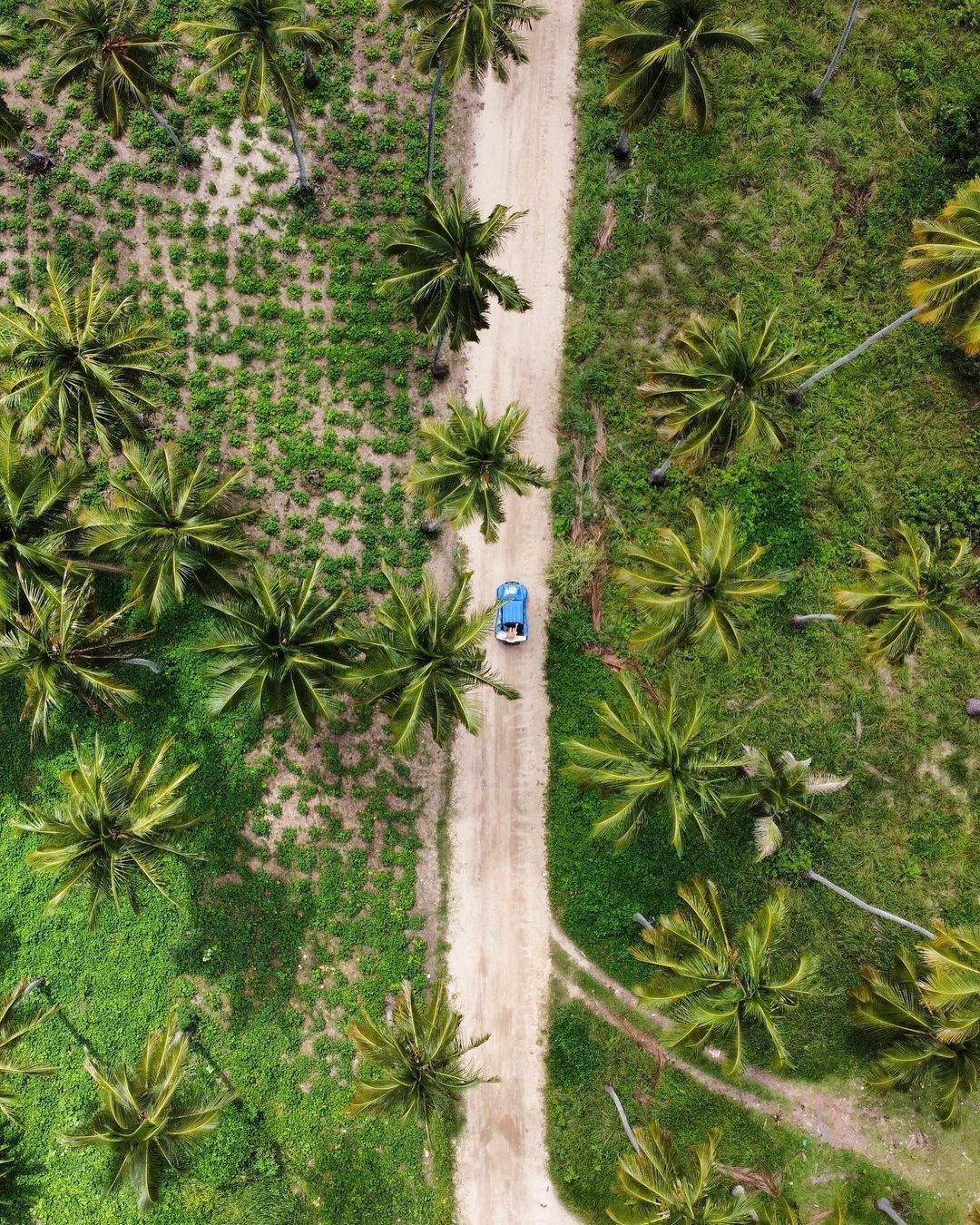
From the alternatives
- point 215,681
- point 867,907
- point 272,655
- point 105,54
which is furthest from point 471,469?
point 867,907

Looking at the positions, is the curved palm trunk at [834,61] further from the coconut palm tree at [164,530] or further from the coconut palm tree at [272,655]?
the coconut palm tree at [272,655]

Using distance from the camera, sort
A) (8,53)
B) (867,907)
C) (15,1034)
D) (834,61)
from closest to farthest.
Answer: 1. (8,53)
2. (15,1034)
3. (867,907)
4. (834,61)

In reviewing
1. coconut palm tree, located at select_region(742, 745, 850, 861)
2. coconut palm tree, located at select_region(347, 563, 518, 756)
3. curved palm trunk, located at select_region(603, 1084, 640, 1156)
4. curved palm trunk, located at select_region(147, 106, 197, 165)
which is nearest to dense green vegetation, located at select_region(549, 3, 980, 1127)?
coconut palm tree, located at select_region(742, 745, 850, 861)

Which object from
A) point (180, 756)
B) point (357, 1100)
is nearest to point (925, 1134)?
point (357, 1100)

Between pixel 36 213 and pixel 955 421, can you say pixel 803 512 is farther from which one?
pixel 36 213

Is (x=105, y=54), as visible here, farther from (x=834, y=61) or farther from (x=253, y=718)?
(x=834, y=61)

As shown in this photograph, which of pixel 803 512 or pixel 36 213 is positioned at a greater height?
pixel 36 213

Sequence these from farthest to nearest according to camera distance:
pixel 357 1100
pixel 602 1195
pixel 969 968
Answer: pixel 602 1195
pixel 357 1100
pixel 969 968
